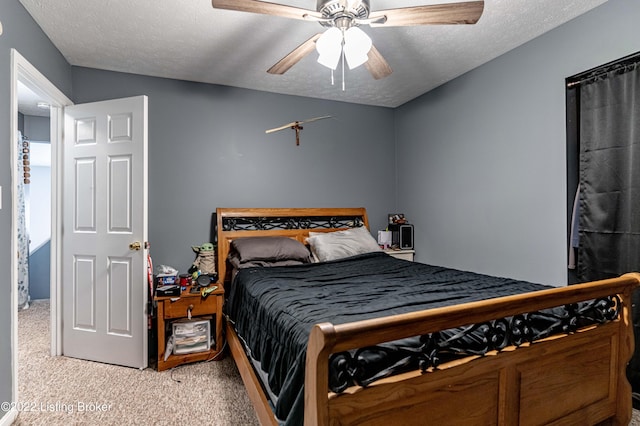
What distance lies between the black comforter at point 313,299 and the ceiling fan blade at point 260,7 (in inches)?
59.4

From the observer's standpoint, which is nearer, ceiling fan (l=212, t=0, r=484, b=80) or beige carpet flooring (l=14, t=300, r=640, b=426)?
ceiling fan (l=212, t=0, r=484, b=80)

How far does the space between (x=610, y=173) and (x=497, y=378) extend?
173 cm

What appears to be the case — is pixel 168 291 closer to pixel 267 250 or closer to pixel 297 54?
pixel 267 250

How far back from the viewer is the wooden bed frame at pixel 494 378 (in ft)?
3.32

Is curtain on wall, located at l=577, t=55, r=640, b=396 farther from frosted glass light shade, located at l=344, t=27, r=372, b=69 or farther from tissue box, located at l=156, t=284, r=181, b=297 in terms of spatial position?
tissue box, located at l=156, t=284, r=181, b=297

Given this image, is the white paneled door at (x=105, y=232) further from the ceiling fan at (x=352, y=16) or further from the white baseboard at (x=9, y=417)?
the ceiling fan at (x=352, y=16)

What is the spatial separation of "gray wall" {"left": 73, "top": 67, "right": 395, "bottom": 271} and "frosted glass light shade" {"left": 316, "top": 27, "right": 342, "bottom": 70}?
187 cm

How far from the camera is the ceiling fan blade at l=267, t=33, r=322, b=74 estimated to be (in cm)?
194

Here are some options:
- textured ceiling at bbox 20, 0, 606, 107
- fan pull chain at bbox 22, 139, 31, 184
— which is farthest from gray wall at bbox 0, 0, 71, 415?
fan pull chain at bbox 22, 139, 31, 184

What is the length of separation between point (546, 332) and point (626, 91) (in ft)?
Answer: 5.65

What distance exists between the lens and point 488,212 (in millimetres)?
3066

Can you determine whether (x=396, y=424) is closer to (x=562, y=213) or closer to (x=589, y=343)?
(x=589, y=343)

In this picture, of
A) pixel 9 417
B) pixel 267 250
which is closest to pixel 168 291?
pixel 267 250

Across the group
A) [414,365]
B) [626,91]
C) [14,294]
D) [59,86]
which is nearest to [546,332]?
[414,365]
